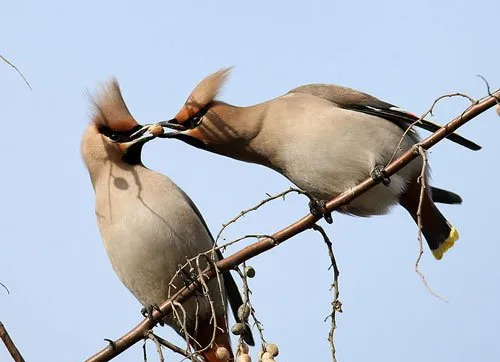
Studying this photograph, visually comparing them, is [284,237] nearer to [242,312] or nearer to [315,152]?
[242,312]

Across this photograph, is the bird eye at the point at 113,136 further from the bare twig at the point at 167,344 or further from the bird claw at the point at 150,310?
the bare twig at the point at 167,344

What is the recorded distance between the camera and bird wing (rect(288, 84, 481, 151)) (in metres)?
4.66

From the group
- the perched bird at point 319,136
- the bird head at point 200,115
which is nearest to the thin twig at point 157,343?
the perched bird at point 319,136

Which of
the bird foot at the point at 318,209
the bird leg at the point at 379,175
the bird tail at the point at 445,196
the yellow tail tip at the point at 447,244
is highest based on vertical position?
the bird foot at the point at 318,209

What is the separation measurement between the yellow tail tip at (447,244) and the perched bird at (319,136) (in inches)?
4.9

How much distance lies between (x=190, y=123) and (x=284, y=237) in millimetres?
1635

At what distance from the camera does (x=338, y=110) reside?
4.52 meters

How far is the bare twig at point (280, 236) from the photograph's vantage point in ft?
9.81

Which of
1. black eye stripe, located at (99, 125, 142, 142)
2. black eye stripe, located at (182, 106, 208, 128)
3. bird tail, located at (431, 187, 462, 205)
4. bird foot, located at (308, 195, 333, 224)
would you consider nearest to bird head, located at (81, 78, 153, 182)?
black eye stripe, located at (99, 125, 142, 142)

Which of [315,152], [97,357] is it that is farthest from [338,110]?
[97,357]

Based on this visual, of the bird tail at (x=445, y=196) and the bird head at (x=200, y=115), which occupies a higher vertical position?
the bird head at (x=200, y=115)

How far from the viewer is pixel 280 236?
3.27m

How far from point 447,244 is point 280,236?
2.13m

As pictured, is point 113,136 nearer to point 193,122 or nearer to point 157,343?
point 193,122
